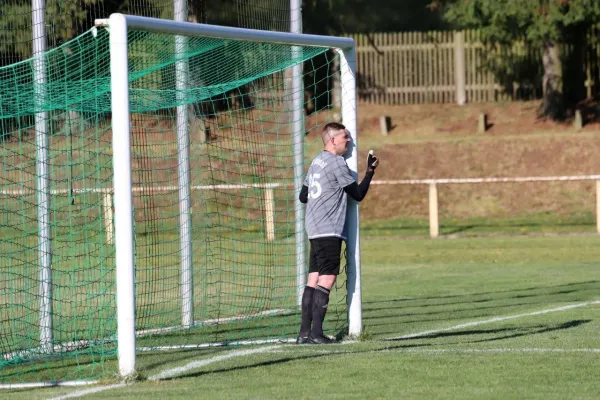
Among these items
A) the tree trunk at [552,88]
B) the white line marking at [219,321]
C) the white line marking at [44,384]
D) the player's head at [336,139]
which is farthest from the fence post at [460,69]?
the white line marking at [44,384]

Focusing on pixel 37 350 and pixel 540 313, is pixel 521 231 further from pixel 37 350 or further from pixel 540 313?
pixel 37 350

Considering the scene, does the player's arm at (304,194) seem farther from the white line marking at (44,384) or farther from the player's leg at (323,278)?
the white line marking at (44,384)

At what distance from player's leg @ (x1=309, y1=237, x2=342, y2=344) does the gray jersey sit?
0.09 meters

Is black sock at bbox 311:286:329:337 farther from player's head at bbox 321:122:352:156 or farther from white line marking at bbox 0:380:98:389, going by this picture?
white line marking at bbox 0:380:98:389

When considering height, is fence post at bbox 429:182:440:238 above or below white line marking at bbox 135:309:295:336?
above

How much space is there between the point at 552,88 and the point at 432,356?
25108mm

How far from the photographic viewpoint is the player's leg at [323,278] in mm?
10508

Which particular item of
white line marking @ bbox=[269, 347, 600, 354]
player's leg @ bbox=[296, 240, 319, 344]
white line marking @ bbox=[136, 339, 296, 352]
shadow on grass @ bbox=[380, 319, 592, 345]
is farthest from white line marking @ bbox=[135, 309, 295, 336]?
shadow on grass @ bbox=[380, 319, 592, 345]

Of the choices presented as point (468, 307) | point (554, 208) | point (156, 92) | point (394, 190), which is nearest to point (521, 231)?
point (554, 208)

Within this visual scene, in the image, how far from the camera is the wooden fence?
3603cm

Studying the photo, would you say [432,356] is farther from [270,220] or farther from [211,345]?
[270,220]

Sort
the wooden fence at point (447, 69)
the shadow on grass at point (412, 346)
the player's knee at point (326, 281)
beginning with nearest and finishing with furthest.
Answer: the shadow on grass at point (412, 346)
the player's knee at point (326, 281)
the wooden fence at point (447, 69)

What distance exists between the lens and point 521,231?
84.0 ft

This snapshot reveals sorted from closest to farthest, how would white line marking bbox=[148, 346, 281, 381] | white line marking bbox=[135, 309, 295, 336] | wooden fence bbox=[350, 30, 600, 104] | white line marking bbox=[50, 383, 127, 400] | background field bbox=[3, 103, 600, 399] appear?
white line marking bbox=[50, 383, 127, 400] < background field bbox=[3, 103, 600, 399] < white line marking bbox=[148, 346, 281, 381] < white line marking bbox=[135, 309, 295, 336] < wooden fence bbox=[350, 30, 600, 104]
